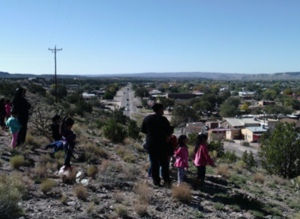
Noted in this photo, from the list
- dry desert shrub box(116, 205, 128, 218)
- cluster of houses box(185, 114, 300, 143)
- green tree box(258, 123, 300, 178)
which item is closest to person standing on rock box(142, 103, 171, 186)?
dry desert shrub box(116, 205, 128, 218)

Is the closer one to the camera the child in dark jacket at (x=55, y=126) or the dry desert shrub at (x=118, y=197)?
the dry desert shrub at (x=118, y=197)

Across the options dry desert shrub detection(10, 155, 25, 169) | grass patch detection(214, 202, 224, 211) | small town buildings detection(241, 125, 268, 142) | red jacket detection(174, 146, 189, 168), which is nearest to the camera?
grass patch detection(214, 202, 224, 211)

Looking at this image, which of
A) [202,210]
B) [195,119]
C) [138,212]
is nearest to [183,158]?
[202,210]

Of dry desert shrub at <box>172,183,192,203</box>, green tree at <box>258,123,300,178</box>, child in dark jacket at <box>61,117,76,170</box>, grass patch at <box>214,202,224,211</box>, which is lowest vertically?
green tree at <box>258,123,300,178</box>

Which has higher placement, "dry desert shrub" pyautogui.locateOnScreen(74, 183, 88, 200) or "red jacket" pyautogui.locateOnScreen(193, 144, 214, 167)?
"red jacket" pyautogui.locateOnScreen(193, 144, 214, 167)

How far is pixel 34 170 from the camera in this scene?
217 inches

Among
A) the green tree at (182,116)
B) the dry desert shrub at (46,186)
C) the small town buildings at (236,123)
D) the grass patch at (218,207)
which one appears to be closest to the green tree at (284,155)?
the grass patch at (218,207)

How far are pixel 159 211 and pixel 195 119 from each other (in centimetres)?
4748

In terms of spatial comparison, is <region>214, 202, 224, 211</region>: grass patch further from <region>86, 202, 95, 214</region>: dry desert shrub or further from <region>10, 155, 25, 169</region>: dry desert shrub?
<region>10, 155, 25, 169</region>: dry desert shrub

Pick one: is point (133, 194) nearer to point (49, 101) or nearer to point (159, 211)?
point (159, 211)

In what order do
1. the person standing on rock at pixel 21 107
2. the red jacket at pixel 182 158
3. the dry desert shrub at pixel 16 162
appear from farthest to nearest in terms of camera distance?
the person standing on rock at pixel 21 107 → the dry desert shrub at pixel 16 162 → the red jacket at pixel 182 158

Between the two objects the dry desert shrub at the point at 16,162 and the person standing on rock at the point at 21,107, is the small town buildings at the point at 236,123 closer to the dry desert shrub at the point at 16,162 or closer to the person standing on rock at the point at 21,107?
the person standing on rock at the point at 21,107

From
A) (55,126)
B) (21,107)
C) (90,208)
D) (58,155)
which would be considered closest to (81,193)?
(90,208)

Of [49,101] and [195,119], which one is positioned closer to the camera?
[49,101]
